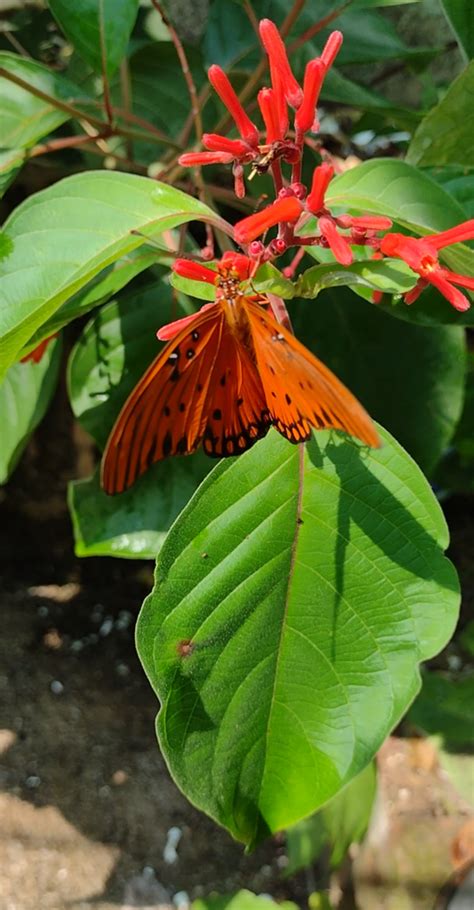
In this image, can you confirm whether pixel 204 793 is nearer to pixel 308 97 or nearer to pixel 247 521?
pixel 247 521

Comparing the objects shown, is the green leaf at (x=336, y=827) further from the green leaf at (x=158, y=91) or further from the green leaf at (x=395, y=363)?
the green leaf at (x=158, y=91)

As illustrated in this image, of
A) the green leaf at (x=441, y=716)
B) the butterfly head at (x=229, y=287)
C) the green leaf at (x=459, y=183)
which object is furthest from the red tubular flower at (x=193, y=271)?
the green leaf at (x=441, y=716)

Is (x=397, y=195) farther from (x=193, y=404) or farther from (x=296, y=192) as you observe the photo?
(x=193, y=404)

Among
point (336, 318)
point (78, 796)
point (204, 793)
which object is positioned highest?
point (336, 318)

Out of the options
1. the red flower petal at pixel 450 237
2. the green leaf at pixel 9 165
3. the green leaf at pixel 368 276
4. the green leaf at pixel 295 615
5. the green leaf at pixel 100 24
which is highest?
the green leaf at pixel 100 24

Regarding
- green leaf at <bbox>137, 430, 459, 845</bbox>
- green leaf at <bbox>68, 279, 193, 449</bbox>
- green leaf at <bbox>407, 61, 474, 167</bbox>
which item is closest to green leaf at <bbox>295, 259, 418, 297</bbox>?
green leaf at <bbox>137, 430, 459, 845</bbox>

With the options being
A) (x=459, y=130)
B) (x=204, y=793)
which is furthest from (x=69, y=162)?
(x=204, y=793)
